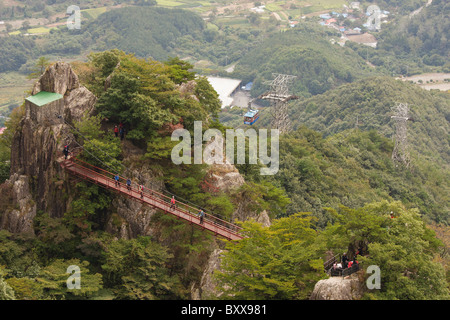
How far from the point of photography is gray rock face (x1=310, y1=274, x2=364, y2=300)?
23609mm

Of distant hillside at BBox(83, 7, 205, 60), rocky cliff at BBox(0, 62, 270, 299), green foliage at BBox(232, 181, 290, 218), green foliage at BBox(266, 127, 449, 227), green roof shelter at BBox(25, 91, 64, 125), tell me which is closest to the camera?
rocky cliff at BBox(0, 62, 270, 299)

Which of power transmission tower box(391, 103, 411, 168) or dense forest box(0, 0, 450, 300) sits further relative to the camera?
power transmission tower box(391, 103, 411, 168)

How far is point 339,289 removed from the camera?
936 inches

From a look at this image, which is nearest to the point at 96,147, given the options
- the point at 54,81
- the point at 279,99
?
the point at 54,81

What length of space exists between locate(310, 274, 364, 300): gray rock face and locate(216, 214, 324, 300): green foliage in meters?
0.80

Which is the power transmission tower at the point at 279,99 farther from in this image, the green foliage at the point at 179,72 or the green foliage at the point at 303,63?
the green foliage at the point at 303,63

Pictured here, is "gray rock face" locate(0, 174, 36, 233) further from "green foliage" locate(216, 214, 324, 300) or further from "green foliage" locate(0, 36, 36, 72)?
"green foliage" locate(0, 36, 36, 72)

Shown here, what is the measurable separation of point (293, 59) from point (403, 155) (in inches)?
2686

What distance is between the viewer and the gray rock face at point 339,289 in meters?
23.6

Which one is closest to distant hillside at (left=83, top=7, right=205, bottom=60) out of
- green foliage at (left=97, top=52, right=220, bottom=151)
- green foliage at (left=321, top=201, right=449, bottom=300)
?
green foliage at (left=97, top=52, right=220, bottom=151)

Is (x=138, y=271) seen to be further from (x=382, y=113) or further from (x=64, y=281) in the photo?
(x=382, y=113)

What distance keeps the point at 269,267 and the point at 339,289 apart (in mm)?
3309

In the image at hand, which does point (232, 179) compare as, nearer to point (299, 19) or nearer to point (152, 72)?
point (152, 72)

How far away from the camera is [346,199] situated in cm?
5431
